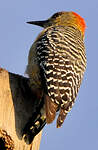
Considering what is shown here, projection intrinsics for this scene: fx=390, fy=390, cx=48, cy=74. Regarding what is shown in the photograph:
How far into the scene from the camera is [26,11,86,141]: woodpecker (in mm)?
4855

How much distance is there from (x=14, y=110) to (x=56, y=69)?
747mm

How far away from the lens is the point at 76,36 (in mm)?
6426

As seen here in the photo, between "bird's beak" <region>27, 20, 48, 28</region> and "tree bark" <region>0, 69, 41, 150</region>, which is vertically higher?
"bird's beak" <region>27, 20, 48, 28</region>

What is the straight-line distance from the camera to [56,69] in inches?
197

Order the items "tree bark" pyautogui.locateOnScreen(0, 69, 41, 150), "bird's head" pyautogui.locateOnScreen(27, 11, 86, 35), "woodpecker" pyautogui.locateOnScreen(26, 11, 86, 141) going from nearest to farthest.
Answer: "tree bark" pyautogui.locateOnScreen(0, 69, 41, 150)
"woodpecker" pyautogui.locateOnScreen(26, 11, 86, 141)
"bird's head" pyautogui.locateOnScreen(27, 11, 86, 35)

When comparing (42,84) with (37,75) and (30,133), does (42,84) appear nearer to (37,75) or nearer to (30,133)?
(37,75)

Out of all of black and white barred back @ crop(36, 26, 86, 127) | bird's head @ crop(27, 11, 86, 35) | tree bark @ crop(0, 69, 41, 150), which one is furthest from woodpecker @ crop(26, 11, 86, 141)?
bird's head @ crop(27, 11, 86, 35)

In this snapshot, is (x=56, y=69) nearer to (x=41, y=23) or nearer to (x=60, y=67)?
(x=60, y=67)

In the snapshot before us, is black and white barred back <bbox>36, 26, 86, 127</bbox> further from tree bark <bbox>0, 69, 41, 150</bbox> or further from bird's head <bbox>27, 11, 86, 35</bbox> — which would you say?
bird's head <bbox>27, 11, 86, 35</bbox>

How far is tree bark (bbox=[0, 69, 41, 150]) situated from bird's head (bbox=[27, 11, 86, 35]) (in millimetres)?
2405

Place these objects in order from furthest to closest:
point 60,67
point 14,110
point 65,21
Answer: point 65,21 < point 60,67 < point 14,110

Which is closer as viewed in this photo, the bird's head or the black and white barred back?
the black and white barred back

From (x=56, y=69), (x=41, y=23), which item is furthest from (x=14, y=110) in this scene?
(x=41, y=23)

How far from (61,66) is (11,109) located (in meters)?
0.86
